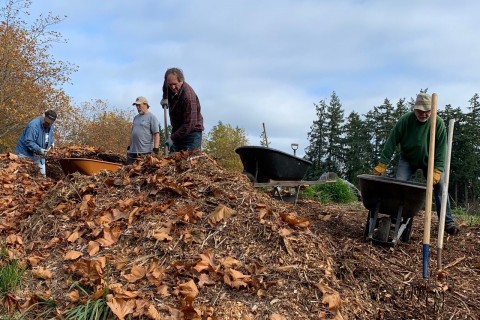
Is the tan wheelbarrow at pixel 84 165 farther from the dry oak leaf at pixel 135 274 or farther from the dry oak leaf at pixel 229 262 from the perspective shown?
the dry oak leaf at pixel 229 262

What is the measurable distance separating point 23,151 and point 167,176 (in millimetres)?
3666

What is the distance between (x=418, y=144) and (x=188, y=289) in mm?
2943

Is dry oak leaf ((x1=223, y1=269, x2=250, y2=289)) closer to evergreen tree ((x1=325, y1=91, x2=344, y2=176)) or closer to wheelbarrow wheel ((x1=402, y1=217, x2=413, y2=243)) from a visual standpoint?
wheelbarrow wheel ((x1=402, y1=217, x2=413, y2=243))

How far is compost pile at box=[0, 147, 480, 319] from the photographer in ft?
8.05

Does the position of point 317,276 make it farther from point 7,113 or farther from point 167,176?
point 7,113

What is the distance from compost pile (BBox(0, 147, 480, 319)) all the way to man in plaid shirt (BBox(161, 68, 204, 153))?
793 mm

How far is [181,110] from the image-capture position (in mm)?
4961

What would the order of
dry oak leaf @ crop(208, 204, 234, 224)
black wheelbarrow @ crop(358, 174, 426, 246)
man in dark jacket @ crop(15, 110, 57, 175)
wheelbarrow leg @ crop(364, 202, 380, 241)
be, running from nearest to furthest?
dry oak leaf @ crop(208, 204, 234, 224), black wheelbarrow @ crop(358, 174, 426, 246), wheelbarrow leg @ crop(364, 202, 380, 241), man in dark jacket @ crop(15, 110, 57, 175)

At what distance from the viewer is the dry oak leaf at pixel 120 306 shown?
7.34 feet

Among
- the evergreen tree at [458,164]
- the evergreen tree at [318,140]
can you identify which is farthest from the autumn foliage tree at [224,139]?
the evergreen tree at [458,164]

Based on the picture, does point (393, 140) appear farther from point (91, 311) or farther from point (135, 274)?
point (91, 311)

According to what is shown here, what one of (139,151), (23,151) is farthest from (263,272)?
(23,151)

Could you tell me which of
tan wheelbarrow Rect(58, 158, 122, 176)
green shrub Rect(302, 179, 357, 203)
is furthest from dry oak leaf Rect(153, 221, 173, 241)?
green shrub Rect(302, 179, 357, 203)

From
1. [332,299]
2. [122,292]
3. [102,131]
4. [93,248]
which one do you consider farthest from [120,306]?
[102,131]
